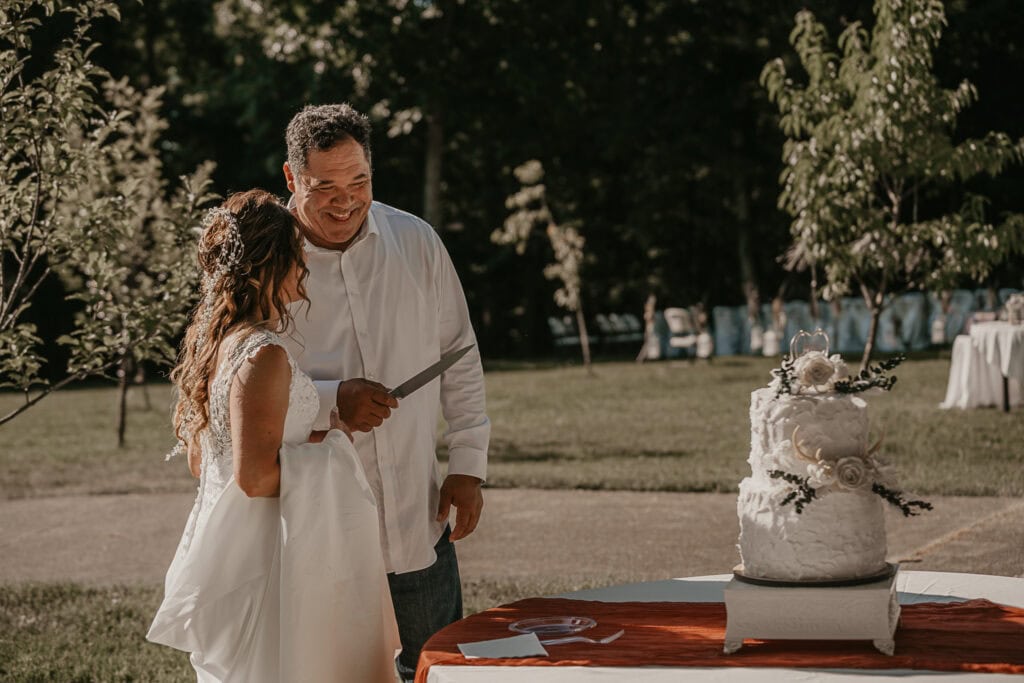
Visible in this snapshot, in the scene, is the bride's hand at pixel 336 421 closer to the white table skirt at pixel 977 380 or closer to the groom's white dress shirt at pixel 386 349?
the groom's white dress shirt at pixel 386 349

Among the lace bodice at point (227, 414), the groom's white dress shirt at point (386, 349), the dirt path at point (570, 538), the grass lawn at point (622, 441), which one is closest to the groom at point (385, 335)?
the groom's white dress shirt at point (386, 349)

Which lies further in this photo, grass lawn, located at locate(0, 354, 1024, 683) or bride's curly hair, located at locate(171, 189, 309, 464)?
grass lawn, located at locate(0, 354, 1024, 683)

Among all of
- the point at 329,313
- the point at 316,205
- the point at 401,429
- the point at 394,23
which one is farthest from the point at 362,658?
the point at 394,23

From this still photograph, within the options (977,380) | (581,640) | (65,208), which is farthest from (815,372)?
(977,380)

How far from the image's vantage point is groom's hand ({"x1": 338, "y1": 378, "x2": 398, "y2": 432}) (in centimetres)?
348

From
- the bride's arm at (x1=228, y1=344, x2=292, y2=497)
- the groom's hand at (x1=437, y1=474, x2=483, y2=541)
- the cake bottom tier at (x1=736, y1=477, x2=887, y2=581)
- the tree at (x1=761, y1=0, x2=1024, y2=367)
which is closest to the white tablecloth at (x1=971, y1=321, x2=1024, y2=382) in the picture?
the tree at (x1=761, y1=0, x2=1024, y2=367)

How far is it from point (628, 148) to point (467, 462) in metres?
34.9

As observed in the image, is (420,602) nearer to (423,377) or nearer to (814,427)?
(423,377)

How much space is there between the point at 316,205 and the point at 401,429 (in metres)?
0.68

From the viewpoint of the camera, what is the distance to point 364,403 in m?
3.48

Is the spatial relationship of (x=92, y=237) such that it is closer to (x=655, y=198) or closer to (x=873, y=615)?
(x=873, y=615)

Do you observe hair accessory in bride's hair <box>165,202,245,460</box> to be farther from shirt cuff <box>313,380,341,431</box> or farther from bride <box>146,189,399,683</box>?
shirt cuff <box>313,380,341,431</box>

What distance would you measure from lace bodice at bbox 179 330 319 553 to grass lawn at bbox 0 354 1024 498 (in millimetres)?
8254

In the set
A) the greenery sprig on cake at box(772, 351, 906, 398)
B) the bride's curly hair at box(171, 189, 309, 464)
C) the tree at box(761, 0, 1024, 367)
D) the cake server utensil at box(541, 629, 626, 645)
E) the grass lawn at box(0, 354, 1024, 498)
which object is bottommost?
the grass lawn at box(0, 354, 1024, 498)
